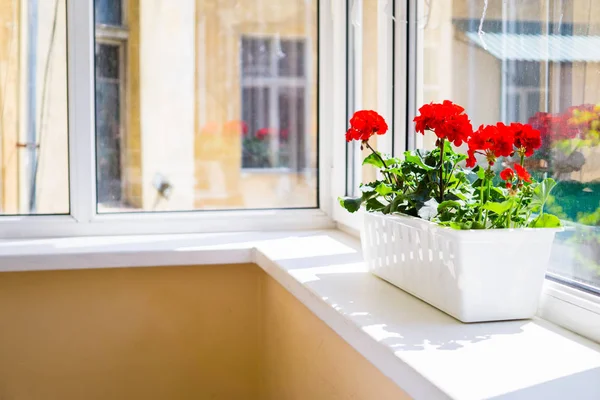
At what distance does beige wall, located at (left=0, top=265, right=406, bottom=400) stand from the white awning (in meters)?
0.84

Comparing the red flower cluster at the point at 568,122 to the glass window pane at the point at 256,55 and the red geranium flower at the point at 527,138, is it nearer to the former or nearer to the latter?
the red geranium flower at the point at 527,138

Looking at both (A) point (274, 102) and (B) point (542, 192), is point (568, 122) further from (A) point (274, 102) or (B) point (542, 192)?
(A) point (274, 102)

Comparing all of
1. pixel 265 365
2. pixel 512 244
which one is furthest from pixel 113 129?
pixel 512 244

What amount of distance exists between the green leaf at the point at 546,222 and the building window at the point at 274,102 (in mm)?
1219

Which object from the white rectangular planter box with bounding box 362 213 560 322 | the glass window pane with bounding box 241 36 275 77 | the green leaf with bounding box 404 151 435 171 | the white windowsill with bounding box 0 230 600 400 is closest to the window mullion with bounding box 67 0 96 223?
the white windowsill with bounding box 0 230 600 400

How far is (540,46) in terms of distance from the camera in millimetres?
1140

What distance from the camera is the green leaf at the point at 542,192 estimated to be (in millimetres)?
1032

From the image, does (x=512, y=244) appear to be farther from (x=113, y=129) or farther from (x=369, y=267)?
(x=113, y=129)

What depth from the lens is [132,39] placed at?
81.7 inches

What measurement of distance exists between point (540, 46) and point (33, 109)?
147cm

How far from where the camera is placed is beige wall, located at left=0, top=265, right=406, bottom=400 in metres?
1.93

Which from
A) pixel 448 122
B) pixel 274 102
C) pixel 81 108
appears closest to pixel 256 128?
pixel 274 102

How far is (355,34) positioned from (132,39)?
2.17 feet

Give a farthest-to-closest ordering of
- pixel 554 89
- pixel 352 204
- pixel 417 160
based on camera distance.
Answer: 1. pixel 352 204
2. pixel 417 160
3. pixel 554 89
